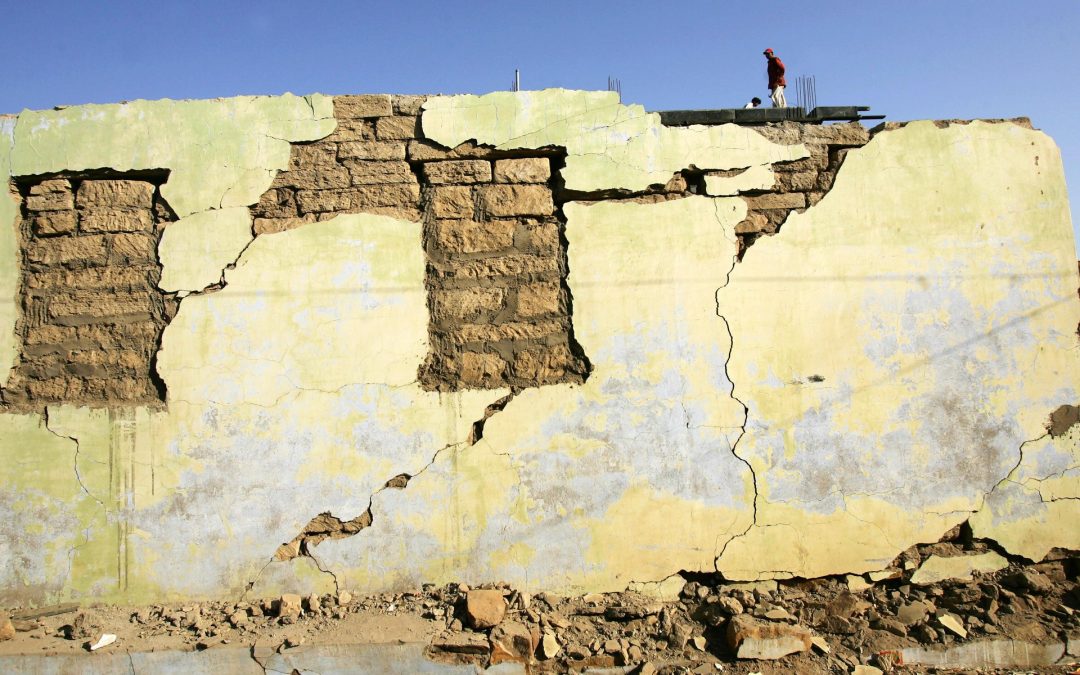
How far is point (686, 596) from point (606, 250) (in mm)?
1839

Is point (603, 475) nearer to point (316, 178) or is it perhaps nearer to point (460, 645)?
point (460, 645)

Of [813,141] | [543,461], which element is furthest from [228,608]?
[813,141]

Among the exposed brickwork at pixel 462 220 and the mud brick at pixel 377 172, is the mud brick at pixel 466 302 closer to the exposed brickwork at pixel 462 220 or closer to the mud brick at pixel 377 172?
the exposed brickwork at pixel 462 220

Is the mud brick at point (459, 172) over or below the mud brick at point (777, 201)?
over

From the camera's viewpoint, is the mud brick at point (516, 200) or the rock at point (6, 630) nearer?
the rock at point (6, 630)

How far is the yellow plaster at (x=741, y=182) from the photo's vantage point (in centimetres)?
400

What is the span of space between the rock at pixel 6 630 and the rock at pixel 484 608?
84.8 inches

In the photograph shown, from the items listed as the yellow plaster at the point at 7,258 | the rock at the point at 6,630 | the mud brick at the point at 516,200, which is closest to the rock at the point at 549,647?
the mud brick at the point at 516,200

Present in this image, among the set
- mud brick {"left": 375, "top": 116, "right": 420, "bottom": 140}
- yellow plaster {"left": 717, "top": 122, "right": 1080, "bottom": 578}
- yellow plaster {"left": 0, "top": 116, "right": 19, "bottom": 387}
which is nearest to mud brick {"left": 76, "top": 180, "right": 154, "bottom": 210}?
yellow plaster {"left": 0, "top": 116, "right": 19, "bottom": 387}

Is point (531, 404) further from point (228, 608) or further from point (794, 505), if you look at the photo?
point (228, 608)

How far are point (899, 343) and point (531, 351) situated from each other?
195 centimetres

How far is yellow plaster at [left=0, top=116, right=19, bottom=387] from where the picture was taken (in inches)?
154

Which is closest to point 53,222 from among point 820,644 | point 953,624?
point 820,644

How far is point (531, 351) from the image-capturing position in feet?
12.9
